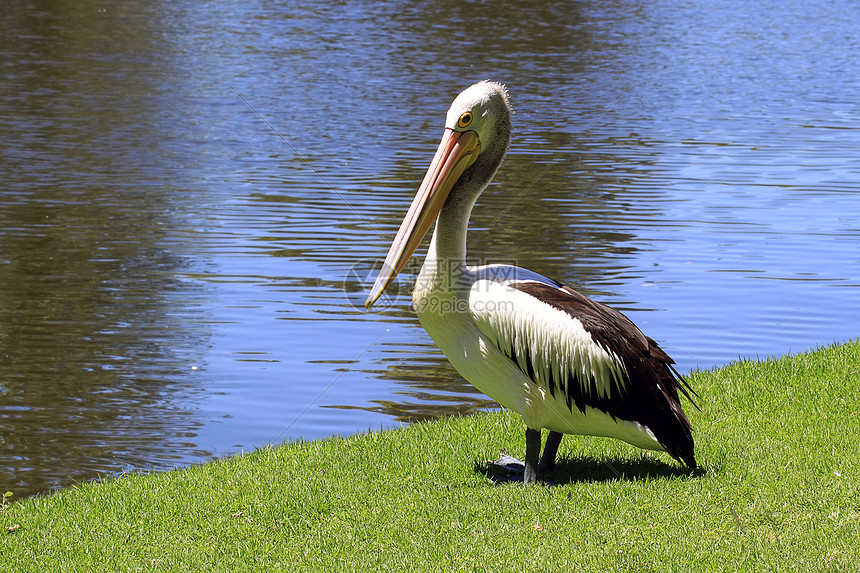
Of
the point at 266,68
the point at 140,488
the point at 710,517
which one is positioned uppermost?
the point at 710,517

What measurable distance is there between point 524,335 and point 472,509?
848mm

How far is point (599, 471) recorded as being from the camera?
5434 mm

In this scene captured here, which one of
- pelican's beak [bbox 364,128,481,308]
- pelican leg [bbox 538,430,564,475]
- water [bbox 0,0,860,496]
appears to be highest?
pelican's beak [bbox 364,128,481,308]

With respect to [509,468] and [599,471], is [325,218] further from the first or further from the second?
[599,471]

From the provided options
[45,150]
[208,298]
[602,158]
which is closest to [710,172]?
[602,158]

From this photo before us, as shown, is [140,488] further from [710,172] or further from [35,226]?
[710,172]

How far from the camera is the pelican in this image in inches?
195

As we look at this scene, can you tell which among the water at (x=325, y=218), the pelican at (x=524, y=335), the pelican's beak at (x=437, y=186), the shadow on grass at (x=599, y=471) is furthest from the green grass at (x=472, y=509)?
the pelican's beak at (x=437, y=186)

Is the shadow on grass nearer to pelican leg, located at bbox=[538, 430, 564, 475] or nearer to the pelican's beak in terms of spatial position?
pelican leg, located at bbox=[538, 430, 564, 475]

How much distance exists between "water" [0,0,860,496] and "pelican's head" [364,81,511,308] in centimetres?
185

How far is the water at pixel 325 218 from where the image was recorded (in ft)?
24.0

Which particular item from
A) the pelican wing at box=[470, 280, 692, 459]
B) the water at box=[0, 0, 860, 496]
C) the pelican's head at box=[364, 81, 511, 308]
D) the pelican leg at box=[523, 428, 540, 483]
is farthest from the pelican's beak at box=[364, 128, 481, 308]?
the water at box=[0, 0, 860, 496]

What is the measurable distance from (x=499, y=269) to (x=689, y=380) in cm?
225

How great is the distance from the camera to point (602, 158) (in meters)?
15.3
